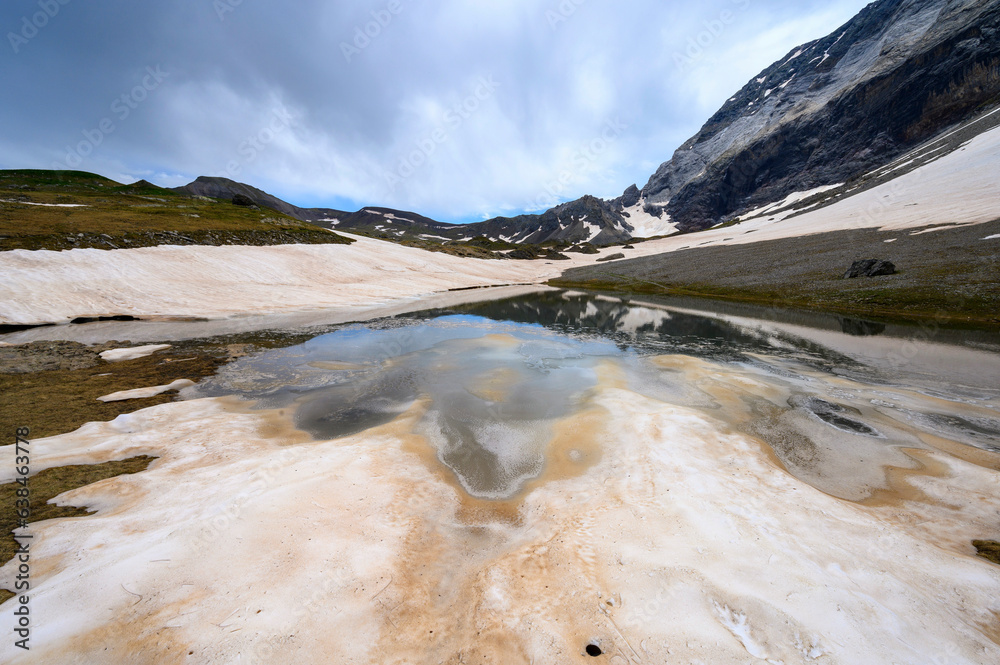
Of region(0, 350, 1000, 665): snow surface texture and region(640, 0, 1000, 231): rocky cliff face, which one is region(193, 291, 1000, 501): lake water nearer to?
region(0, 350, 1000, 665): snow surface texture

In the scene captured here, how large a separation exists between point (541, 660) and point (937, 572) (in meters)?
5.91

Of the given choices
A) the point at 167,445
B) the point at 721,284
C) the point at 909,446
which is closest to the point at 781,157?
the point at 721,284

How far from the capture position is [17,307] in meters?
22.4

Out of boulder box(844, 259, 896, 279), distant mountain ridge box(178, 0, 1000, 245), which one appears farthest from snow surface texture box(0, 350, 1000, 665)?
distant mountain ridge box(178, 0, 1000, 245)

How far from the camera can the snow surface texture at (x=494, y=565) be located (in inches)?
155

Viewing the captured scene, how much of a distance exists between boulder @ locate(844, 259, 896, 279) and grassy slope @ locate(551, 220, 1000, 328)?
3.18 ft

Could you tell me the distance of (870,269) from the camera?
125 ft

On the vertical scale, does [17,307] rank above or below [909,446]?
above

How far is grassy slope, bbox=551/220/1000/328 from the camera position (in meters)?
28.5

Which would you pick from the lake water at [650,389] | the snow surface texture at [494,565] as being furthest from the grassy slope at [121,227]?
the snow surface texture at [494,565]

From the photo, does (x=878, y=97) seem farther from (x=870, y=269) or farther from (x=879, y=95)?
(x=870, y=269)

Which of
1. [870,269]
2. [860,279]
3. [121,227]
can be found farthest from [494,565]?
[870,269]

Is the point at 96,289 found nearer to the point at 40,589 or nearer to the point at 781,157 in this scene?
the point at 40,589

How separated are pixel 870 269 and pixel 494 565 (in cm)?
5390
